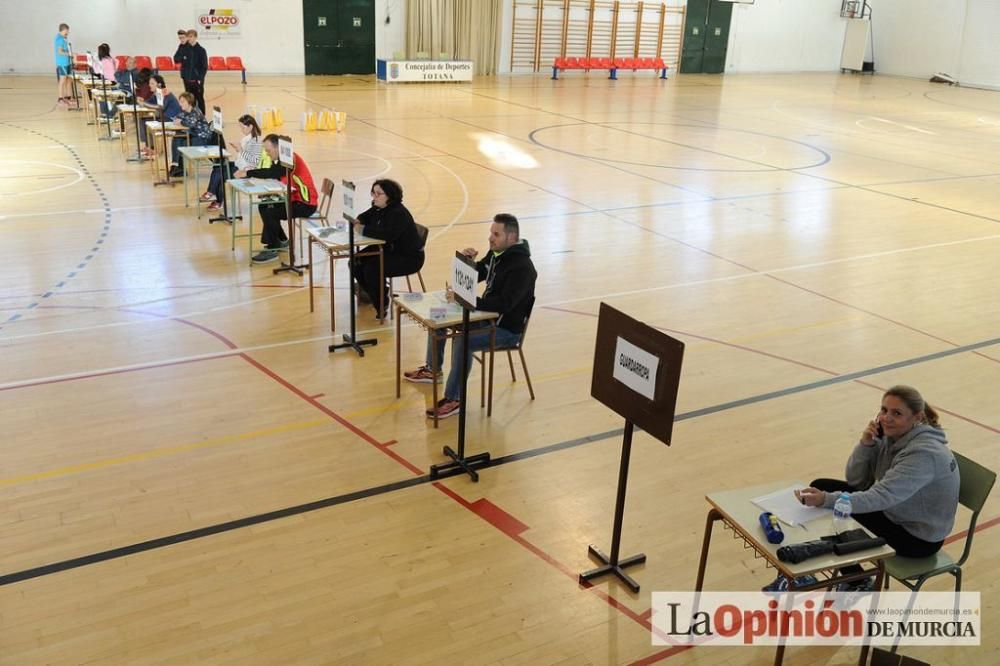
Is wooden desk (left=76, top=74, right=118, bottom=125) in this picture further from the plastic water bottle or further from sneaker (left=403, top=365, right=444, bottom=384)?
the plastic water bottle

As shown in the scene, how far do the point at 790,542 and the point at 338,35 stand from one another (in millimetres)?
25481

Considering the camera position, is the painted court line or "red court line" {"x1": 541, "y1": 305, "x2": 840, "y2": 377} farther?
the painted court line

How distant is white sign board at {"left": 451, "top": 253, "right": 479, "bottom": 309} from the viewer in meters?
5.44

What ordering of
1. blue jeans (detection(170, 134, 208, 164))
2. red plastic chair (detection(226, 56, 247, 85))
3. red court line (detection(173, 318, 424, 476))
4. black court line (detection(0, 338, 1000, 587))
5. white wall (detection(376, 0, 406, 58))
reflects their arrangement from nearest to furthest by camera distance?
black court line (detection(0, 338, 1000, 587)), red court line (detection(173, 318, 424, 476)), blue jeans (detection(170, 134, 208, 164)), red plastic chair (detection(226, 56, 247, 85)), white wall (detection(376, 0, 406, 58))

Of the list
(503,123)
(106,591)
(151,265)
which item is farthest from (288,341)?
(503,123)

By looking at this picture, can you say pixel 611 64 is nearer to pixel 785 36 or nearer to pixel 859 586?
pixel 785 36

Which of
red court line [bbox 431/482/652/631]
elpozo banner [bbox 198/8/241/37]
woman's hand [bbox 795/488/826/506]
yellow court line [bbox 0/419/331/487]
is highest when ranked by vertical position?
elpozo banner [bbox 198/8/241/37]

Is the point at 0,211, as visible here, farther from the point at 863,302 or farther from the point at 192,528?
the point at 863,302

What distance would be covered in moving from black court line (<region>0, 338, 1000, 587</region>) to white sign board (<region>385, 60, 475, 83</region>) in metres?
20.8

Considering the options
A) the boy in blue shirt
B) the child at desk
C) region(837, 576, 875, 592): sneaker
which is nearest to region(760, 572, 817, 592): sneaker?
region(837, 576, 875, 592): sneaker

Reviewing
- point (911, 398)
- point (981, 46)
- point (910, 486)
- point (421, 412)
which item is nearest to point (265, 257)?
point (421, 412)

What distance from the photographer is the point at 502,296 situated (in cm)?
630

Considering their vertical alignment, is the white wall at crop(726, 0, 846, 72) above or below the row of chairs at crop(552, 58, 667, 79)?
above

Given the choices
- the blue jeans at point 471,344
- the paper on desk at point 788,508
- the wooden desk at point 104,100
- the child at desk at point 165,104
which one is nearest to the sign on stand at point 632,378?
the paper on desk at point 788,508
